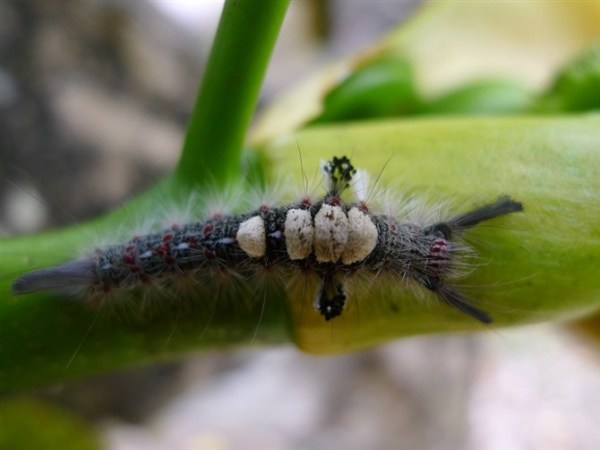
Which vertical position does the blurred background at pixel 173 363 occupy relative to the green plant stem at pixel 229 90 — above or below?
below

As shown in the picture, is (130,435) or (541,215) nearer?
(541,215)

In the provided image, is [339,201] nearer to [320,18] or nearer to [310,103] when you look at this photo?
[310,103]

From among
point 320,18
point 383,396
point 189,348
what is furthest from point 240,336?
point 320,18

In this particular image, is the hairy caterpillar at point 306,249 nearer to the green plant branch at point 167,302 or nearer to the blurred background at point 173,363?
the green plant branch at point 167,302

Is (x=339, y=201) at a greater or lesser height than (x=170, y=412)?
greater

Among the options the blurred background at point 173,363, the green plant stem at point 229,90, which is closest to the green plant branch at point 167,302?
the green plant stem at point 229,90

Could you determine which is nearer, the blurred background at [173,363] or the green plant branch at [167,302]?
the green plant branch at [167,302]

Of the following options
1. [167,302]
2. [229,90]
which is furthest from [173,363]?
[229,90]
